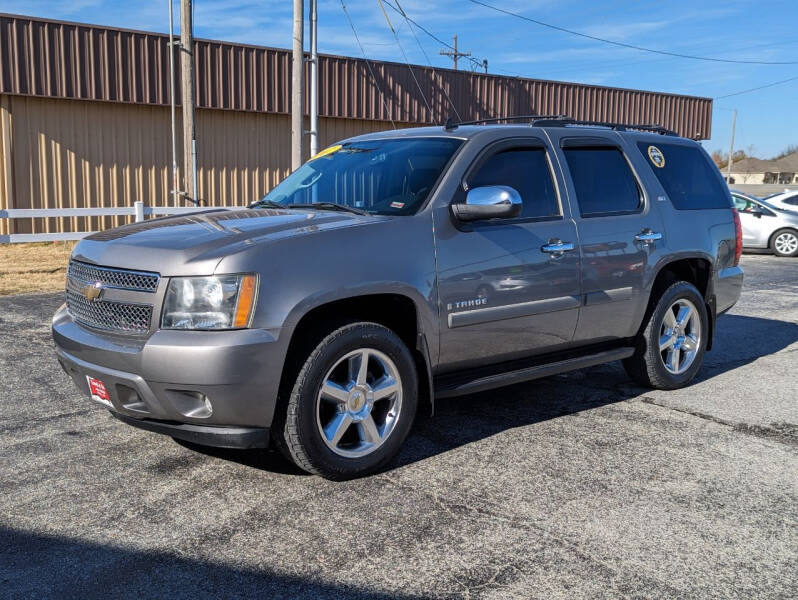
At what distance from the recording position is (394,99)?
24.1m

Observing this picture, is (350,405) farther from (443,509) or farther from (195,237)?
(195,237)

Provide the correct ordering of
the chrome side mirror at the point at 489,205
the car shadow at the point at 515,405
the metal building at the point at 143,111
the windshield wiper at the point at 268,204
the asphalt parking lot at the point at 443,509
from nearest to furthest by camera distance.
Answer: the asphalt parking lot at the point at 443,509 → the chrome side mirror at the point at 489,205 → the car shadow at the point at 515,405 → the windshield wiper at the point at 268,204 → the metal building at the point at 143,111

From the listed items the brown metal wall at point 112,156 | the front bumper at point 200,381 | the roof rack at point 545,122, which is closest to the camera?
the front bumper at point 200,381

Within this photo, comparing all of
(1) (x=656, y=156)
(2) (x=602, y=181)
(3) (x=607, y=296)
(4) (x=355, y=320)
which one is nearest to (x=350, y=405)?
(4) (x=355, y=320)

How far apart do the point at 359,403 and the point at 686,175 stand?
3.62m

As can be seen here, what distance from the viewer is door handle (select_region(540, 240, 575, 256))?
16.5 ft

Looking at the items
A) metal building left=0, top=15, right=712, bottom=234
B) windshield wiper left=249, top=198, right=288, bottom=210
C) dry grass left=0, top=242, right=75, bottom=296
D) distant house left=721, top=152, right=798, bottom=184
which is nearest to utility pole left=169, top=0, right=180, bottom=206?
metal building left=0, top=15, right=712, bottom=234

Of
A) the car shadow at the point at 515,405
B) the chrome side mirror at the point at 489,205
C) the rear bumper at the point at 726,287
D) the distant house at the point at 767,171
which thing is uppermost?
the distant house at the point at 767,171

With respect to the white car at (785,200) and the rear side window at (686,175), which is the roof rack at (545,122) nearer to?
the rear side window at (686,175)

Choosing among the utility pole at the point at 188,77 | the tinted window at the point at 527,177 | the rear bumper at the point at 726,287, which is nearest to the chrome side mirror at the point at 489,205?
the tinted window at the point at 527,177

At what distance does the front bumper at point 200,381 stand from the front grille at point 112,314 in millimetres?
71

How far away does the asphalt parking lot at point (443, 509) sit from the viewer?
3195 mm

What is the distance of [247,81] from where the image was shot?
21250 millimetres

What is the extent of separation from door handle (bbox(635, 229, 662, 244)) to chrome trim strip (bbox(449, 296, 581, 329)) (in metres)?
0.80
